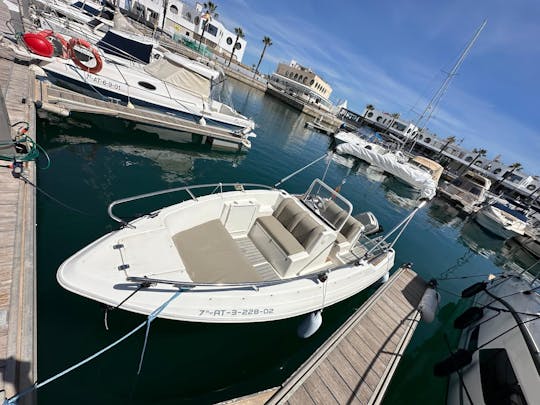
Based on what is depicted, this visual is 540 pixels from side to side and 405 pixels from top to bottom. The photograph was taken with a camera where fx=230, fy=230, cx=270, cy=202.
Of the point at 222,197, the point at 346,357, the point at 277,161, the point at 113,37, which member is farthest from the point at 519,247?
the point at 113,37

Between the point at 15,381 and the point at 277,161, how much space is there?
17.4 meters

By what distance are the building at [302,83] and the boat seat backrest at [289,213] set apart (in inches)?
2699

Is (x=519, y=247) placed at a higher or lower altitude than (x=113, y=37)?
lower

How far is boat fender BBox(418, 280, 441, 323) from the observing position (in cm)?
759

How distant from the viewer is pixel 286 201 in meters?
7.52

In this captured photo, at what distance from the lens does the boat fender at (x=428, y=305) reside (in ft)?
24.9

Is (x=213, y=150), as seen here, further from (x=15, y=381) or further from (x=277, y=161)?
(x=15, y=381)

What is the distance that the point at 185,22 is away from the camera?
215 ft

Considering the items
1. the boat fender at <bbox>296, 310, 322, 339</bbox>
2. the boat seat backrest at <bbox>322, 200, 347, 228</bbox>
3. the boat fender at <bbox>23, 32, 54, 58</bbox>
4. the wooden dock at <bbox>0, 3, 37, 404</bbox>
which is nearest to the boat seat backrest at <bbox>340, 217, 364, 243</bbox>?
the boat seat backrest at <bbox>322, 200, 347, 228</bbox>

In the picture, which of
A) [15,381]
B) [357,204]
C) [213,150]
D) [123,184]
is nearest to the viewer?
[15,381]

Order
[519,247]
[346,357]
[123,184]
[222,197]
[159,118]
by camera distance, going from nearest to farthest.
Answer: [346,357] → [222,197] → [123,184] → [159,118] → [519,247]

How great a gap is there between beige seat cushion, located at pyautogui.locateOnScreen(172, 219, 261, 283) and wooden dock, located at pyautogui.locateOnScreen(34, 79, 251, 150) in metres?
10.9

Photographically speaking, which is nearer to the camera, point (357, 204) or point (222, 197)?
point (222, 197)

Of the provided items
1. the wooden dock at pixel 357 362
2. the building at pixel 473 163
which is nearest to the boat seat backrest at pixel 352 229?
the wooden dock at pixel 357 362
